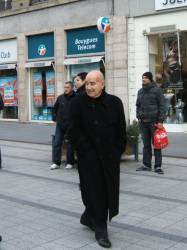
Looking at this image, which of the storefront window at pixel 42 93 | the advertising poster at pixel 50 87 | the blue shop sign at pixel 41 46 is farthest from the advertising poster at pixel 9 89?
the advertising poster at pixel 50 87

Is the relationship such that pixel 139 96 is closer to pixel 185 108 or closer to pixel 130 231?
pixel 130 231

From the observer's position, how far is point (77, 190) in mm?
8141

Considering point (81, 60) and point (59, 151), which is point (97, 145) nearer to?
point (59, 151)

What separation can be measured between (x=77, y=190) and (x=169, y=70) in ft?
32.3

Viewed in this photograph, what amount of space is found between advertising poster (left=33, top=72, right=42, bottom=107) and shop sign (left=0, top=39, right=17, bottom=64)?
5.16ft

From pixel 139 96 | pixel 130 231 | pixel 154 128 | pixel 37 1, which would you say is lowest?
pixel 130 231

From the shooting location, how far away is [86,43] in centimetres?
1969

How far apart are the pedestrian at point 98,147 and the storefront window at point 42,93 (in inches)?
622

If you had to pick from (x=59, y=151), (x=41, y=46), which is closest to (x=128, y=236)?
(x=59, y=151)

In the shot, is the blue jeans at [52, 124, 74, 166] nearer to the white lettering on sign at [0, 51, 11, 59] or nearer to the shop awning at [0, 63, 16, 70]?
the shop awning at [0, 63, 16, 70]

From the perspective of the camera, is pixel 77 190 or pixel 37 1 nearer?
pixel 77 190

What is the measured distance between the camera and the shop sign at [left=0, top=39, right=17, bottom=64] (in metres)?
23.0

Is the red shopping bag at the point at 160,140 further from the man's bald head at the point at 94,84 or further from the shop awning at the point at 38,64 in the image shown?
the shop awning at the point at 38,64

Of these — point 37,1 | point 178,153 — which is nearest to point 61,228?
point 178,153
